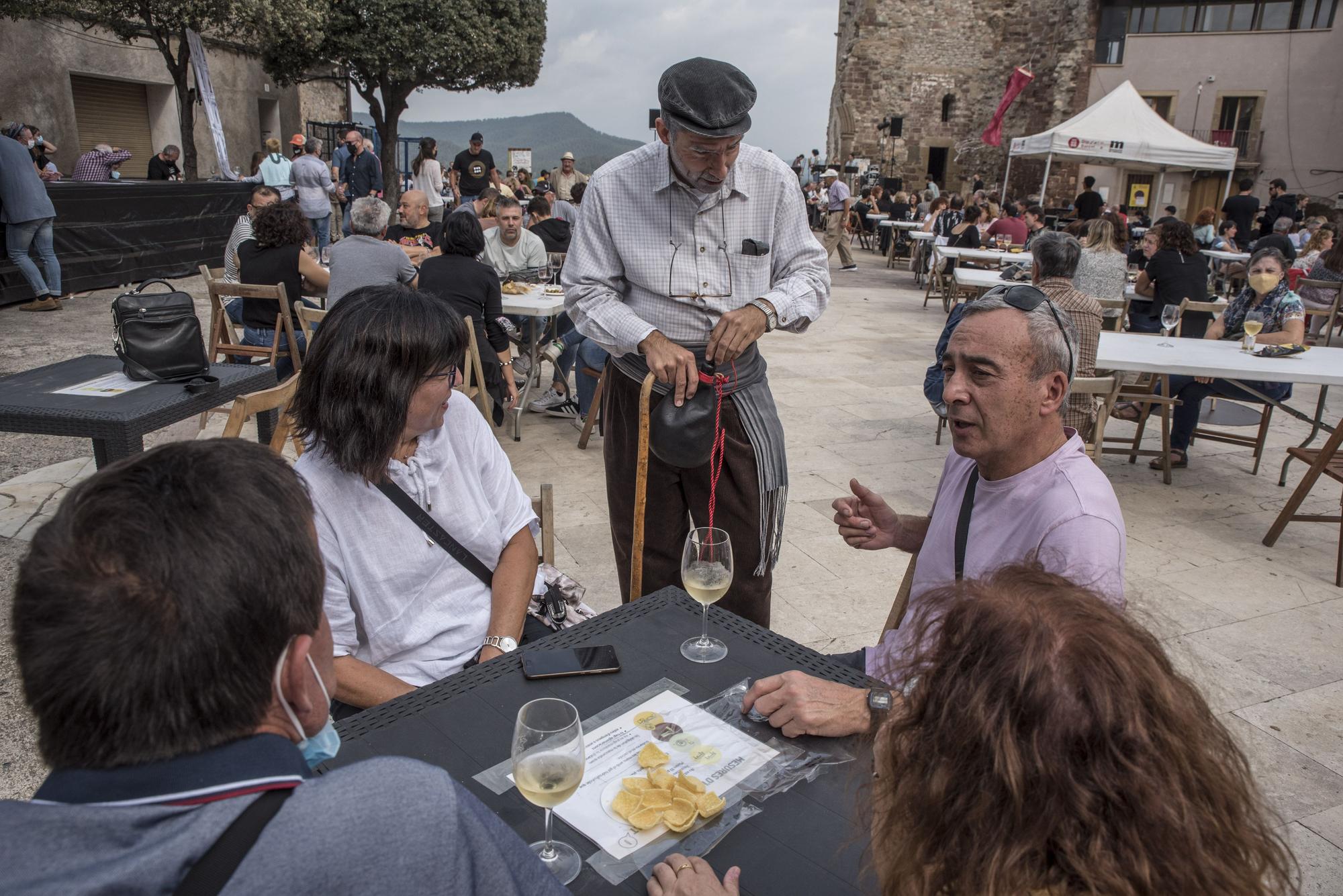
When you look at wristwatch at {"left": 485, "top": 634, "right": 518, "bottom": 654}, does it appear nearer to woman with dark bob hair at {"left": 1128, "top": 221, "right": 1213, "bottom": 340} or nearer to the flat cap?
the flat cap

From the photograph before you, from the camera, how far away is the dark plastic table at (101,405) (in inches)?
127

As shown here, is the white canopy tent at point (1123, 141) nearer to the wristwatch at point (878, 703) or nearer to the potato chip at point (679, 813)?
the wristwatch at point (878, 703)

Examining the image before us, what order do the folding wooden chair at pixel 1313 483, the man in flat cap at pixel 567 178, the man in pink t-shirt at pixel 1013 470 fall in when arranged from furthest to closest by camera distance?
the man in flat cap at pixel 567 178
the folding wooden chair at pixel 1313 483
the man in pink t-shirt at pixel 1013 470

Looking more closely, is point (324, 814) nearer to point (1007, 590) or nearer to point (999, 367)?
point (1007, 590)

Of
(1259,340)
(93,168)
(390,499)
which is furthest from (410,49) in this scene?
(390,499)

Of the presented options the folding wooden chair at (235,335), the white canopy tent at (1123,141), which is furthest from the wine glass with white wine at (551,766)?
the white canopy tent at (1123,141)

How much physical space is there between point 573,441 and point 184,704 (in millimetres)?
4962

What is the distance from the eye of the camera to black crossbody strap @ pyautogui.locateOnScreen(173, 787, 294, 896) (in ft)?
2.48

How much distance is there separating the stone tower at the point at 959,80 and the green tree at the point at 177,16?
17.8 m

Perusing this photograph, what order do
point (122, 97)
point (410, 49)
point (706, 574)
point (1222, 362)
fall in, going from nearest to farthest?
1. point (706, 574)
2. point (1222, 362)
3. point (122, 97)
4. point (410, 49)

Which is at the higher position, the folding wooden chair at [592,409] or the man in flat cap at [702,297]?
the man in flat cap at [702,297]

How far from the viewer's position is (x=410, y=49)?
65.1 ft

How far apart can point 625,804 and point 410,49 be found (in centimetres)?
2168

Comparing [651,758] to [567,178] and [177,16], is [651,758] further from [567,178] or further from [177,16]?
[177,16]
